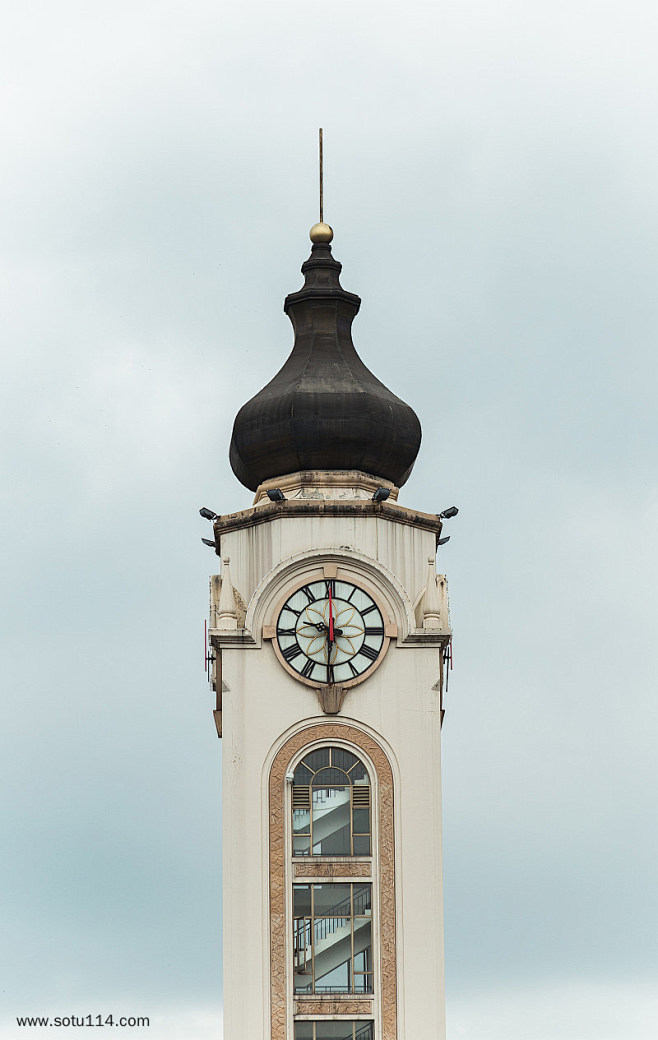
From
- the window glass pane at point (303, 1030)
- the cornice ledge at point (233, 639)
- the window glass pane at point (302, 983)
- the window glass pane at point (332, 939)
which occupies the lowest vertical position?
the window glass pane at point (303, 1030)

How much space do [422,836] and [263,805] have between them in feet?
9.46

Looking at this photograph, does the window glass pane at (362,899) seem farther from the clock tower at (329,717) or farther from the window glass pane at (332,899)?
the window glass pane at (332,899)

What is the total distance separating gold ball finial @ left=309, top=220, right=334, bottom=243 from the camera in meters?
57.6

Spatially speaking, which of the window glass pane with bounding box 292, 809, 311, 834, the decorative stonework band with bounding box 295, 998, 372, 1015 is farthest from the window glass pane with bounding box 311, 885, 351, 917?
the decorative stonework band with bounding box 295, 998, 372, 1015

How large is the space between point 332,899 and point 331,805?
1.72m

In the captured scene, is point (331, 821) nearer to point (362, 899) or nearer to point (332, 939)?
point (362, 899)

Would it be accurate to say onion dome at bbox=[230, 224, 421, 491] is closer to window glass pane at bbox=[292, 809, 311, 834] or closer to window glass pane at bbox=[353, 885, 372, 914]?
window glass pane at bbox=[292, 809, 311, 834]

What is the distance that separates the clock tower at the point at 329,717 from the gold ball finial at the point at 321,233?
272cm

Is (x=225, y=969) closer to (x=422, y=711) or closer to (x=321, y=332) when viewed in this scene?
(x=422, y=711)

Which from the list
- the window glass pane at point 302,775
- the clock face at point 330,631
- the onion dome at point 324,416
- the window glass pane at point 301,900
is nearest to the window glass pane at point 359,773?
the window glass pane at point 302,775

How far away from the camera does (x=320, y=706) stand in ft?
173

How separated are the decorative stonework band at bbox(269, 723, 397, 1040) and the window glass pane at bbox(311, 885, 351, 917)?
282mm

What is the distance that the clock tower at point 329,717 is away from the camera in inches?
2016

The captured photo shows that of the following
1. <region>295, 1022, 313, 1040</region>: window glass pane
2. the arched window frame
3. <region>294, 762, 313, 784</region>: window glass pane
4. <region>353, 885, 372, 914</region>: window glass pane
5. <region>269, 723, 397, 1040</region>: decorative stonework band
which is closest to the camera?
<region>295, 1022, 313, 1040</region>: window glass pane
